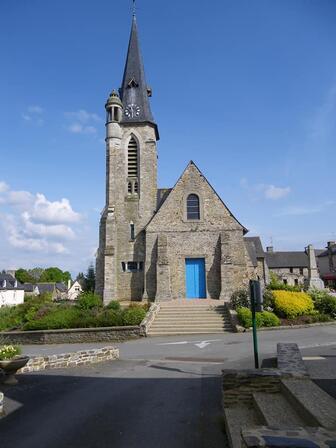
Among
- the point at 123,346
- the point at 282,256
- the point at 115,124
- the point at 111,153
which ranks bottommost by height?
the point at 123,346

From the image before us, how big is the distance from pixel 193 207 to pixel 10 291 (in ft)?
165

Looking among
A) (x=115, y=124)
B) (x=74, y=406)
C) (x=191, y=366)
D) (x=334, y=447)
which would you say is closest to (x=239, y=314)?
(x=191, y=366)

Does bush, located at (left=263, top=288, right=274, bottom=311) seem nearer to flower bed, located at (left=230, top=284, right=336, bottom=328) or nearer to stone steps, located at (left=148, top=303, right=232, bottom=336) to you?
flower bed, located at (left=230, top=284, right=336, bottom=328)

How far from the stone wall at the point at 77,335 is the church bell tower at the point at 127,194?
267 inches

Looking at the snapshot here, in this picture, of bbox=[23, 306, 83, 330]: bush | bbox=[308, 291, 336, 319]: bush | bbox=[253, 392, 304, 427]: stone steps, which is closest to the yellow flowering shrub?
bbox=[308, 291, 336, 319]: bush

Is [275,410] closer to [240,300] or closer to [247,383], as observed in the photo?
[247,383]

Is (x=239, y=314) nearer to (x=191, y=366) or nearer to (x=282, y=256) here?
(x=191, y=366)

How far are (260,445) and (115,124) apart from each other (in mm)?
25850

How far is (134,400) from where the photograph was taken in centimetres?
727

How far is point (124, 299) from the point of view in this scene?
24.6m

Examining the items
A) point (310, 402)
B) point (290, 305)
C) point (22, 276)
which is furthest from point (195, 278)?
point (22, 276)

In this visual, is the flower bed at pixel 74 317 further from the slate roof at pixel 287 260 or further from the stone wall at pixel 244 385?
the slate roof at pixel 287 260

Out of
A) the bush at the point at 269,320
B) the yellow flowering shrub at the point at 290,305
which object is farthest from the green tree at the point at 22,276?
the bush at the point at 269,320

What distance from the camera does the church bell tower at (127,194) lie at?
80.8ft
